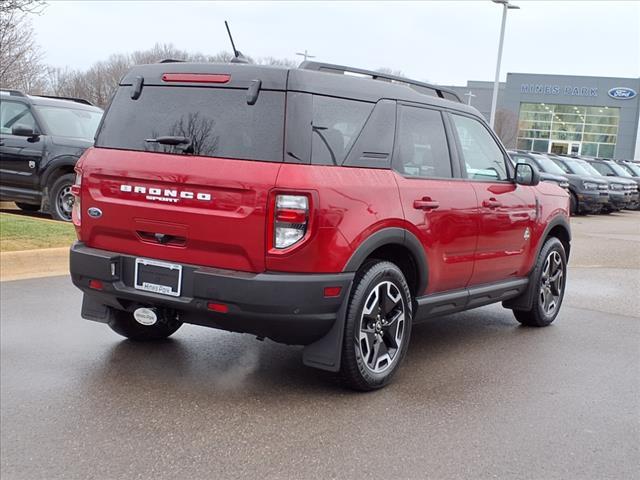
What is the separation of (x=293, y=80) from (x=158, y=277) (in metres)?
1.42

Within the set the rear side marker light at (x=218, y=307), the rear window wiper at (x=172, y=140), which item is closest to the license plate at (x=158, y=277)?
the rear side marker light at (x=218, y=307)

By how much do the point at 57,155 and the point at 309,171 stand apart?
26.0 ft

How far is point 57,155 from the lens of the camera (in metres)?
11.0

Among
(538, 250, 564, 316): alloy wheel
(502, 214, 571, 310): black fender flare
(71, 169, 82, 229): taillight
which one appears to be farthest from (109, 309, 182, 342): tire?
(538, 250, 564, 316): alloy wheel

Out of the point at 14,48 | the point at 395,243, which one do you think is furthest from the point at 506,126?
the point at 395,243

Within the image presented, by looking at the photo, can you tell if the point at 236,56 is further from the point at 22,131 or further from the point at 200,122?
the point at 22,131

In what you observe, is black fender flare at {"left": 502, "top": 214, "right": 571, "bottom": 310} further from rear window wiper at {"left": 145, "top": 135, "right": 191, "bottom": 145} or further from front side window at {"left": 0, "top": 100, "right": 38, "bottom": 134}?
front side window at {"left": 0, "top": 100, "right": 38, "bottom": 134}

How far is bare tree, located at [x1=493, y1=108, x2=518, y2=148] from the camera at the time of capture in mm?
63375

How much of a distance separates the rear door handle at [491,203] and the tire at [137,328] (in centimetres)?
248

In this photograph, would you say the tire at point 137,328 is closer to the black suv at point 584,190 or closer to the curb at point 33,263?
the curb at point 33,263

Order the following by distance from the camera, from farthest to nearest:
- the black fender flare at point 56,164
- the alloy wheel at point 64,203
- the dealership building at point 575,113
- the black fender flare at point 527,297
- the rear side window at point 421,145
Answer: the dealership building at point 575,113
the alloy wheel at point 64,203
the black fender flare at point 56,164
the black fender flare at point 527,297
the rear side window at point 421,145

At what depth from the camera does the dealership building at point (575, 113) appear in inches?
2655

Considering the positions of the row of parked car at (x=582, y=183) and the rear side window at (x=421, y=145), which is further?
the row of parked car at (x=582, y=183)

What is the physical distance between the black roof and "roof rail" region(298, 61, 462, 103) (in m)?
0.02
